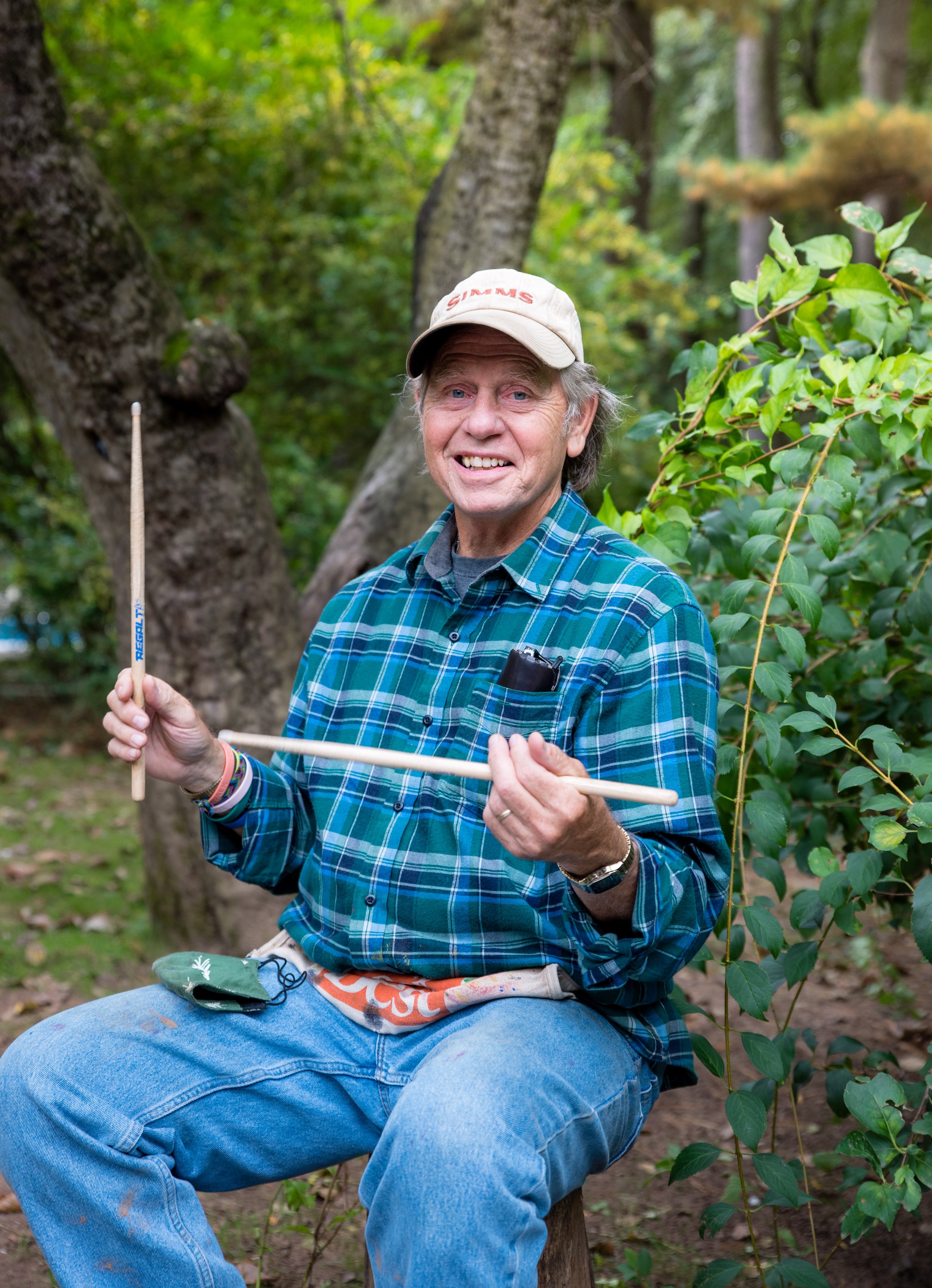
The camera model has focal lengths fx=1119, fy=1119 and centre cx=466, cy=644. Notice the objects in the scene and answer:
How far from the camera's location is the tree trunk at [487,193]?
3496 millimetres

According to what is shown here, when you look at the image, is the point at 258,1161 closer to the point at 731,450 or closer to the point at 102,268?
the point at 731,450

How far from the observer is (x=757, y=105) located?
492 inches

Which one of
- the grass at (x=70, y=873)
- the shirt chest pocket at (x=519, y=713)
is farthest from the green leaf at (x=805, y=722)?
the grass at (x=70, y=873)

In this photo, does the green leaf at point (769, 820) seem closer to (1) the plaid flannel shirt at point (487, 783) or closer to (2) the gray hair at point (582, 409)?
(1) the plaid flannel shirt at point (487, 783)

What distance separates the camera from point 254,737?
153cm

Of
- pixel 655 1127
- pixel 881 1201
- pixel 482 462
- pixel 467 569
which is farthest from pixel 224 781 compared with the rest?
pixel 655 1127

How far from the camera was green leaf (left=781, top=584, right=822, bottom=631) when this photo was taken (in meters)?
1.81

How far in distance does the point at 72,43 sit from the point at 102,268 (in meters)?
3.43

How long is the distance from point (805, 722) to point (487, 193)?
2.41 m

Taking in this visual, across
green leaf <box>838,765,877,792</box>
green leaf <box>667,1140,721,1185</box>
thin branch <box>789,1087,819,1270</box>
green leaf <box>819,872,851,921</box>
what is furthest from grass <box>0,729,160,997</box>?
green leaf <box>838,765,877,792</box>

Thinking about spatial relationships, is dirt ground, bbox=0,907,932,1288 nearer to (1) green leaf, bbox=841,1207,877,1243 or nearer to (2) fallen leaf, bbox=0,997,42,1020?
(2) fallen leaf, bbox=0,997,42,1020

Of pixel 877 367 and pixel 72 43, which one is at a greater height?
pixel 72 43

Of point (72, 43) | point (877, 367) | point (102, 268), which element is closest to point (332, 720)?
point (877, 367)

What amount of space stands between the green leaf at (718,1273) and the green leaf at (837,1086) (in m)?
0.41
